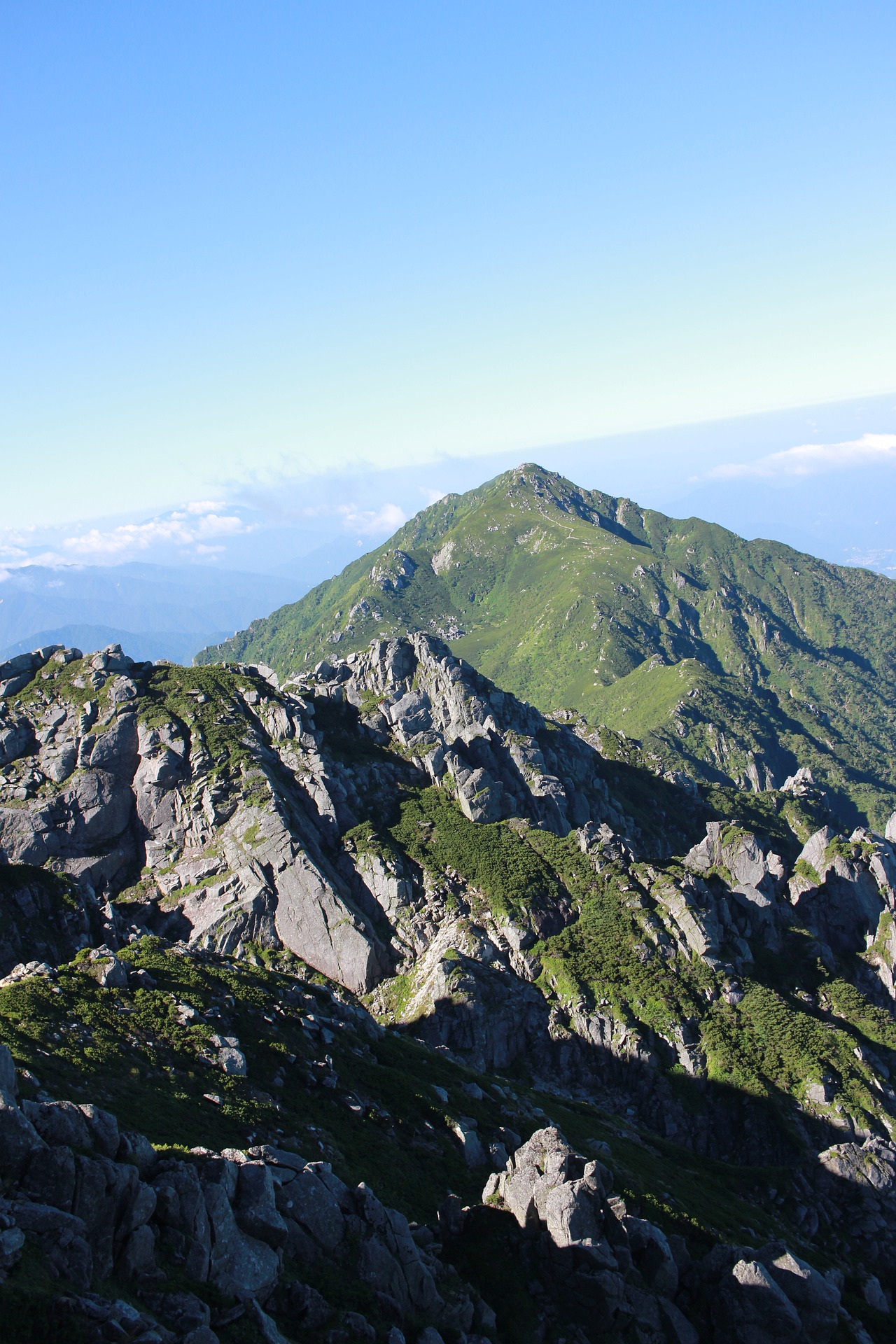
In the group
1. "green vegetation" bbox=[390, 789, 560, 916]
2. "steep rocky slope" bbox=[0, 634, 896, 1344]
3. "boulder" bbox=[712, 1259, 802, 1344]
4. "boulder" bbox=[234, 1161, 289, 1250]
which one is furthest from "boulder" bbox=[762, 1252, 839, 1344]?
"green vegetation" bbox=[390, 789, 560, 916]

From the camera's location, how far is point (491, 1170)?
180 feet

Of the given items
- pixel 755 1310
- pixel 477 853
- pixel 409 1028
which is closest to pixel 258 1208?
pixel 755 1310

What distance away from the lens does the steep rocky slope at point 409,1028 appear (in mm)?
32719

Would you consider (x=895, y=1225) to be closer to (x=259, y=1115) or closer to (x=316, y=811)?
(x=259, y=1115)

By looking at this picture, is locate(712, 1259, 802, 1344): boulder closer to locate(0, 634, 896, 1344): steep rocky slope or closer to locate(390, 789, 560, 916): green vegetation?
locate(0, 634, 896, 1344): steep rocky slope

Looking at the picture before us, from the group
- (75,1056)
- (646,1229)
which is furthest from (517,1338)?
(75,1056)

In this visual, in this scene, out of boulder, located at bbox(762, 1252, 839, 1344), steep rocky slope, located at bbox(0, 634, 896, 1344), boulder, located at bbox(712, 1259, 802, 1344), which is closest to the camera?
steep rocky slope, located at bbox(0, 634, 896, 1344)

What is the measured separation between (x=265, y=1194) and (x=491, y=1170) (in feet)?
87.6

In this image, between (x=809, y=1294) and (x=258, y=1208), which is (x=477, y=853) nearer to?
(x=809, y=1294)

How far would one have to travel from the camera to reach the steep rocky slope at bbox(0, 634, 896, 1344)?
32.7 meters

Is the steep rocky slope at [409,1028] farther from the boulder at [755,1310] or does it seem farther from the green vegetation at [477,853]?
the green vegetation at [477,853]

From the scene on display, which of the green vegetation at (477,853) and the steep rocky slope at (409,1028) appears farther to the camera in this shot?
the green vegetation at (477,853)

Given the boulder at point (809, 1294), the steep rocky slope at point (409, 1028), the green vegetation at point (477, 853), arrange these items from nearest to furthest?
the steep rocky slope at point (409, 1028)
the boulder at point (809, 1294)
the green vegetation at point (477, 853)

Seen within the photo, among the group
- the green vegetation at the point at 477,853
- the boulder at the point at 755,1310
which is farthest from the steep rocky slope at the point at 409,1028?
Result: the green vegetation at the point at 477,853
